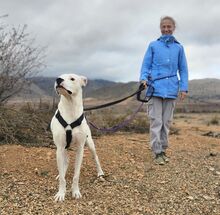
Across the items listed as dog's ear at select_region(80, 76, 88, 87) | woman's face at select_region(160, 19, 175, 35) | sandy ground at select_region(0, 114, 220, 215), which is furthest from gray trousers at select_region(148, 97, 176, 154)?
dog's ear at select_region(80, 76, 88, 87)

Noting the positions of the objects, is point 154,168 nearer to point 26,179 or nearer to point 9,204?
point 26,179

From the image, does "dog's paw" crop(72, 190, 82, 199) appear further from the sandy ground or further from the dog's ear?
the dog's ear

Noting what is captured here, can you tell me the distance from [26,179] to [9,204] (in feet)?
2.84

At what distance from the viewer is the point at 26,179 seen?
606 cm

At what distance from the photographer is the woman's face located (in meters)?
7.11

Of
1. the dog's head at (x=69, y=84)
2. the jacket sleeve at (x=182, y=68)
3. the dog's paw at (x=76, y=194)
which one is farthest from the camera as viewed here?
the jacket sleeve at (x=182, y=68)

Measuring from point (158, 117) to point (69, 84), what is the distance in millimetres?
2501

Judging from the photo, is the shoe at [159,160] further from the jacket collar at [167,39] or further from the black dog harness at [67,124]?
the black dog harness at [67,124]

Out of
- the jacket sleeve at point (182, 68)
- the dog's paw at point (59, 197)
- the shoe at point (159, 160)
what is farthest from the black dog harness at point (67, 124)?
the jacket sleeve at point (182, 68)

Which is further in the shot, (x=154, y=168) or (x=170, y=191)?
(x=154, y=168)

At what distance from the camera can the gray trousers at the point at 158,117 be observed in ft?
23.5

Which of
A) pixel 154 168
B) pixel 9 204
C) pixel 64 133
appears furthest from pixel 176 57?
pixel 9 204

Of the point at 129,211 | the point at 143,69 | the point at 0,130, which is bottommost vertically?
the point at 129,211

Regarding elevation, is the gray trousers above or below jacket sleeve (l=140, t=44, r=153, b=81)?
below
